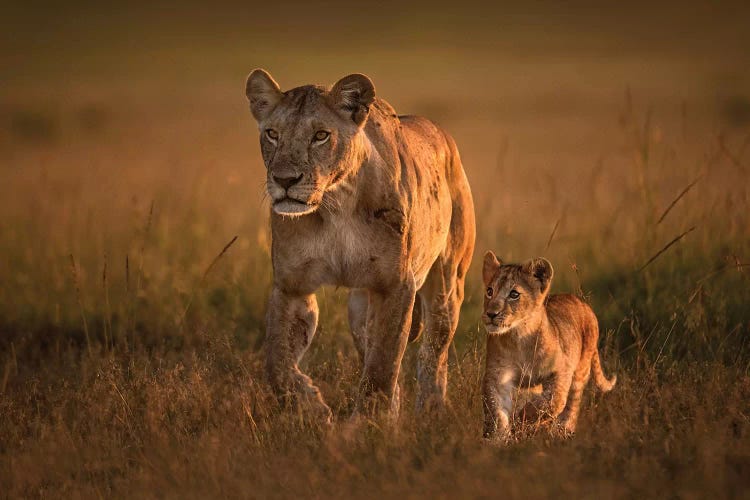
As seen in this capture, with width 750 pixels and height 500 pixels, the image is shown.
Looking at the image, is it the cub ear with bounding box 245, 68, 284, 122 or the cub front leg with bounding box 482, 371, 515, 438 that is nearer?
the cub front leg with bounding box 482, 371, 515, 438

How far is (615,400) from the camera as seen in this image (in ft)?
22.3

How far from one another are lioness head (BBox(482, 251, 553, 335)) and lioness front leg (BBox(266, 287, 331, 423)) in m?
1.04

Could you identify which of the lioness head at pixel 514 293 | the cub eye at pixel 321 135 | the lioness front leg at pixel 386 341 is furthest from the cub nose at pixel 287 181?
the lioness head at pixel 514 293

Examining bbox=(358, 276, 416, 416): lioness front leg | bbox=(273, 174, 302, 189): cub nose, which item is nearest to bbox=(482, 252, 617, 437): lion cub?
bbox=(358, 276, 416, 416): lioness front leg

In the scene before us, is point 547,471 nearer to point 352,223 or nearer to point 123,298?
point 352,223

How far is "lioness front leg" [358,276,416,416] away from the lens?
22.1 feet

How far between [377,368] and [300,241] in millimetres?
835

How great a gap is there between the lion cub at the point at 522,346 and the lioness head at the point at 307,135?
1041 mm

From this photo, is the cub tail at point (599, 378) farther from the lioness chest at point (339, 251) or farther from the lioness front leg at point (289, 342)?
the lioness front leg at point (289, 342)

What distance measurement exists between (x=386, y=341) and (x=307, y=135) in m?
1.28

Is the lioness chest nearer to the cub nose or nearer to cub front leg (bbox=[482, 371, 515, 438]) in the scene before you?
the cub nose

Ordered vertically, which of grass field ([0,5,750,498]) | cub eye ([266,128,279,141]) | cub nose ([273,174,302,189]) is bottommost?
grass field ([0,5,750,498])

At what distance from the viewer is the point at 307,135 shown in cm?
633

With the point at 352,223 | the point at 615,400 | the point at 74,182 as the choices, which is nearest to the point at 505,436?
the point at 615,400
